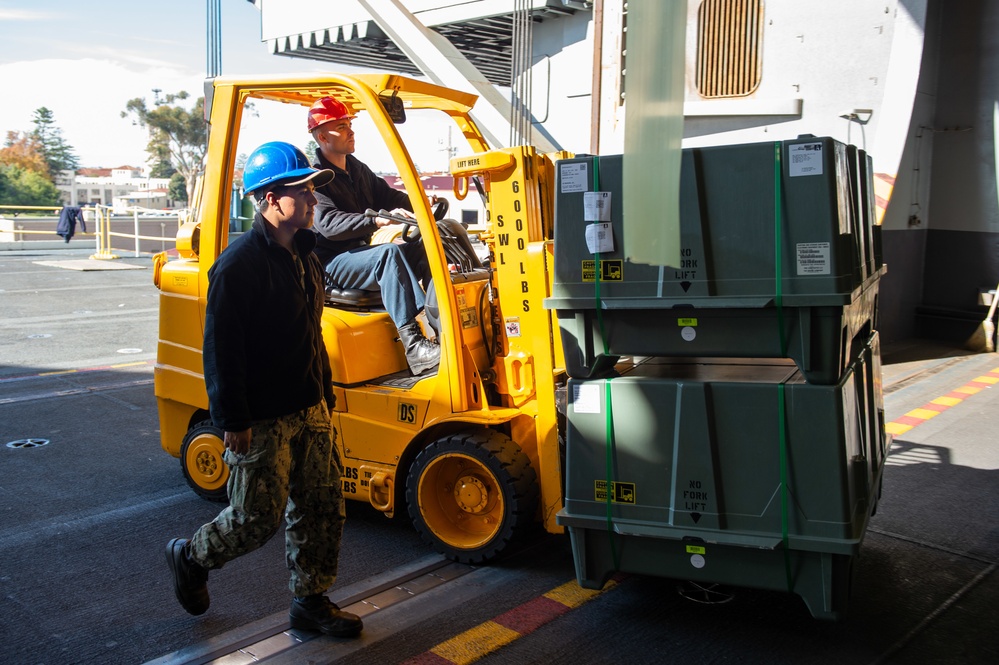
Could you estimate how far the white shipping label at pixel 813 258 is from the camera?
326 cm

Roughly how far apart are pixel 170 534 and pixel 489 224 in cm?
259

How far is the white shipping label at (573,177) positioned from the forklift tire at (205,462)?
288 centimetres

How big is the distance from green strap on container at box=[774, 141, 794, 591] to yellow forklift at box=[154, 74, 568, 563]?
1292mm

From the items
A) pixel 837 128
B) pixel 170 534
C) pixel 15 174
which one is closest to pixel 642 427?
pixel 170 534

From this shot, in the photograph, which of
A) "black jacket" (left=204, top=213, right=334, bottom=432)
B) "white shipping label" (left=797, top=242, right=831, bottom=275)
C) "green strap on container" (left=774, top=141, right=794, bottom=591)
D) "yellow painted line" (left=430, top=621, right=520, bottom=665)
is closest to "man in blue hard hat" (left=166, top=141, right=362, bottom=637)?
"black jacket" (left=204, top=213, right=334, bottom=432)

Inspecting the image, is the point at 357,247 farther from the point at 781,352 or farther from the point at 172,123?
the point at 172,123

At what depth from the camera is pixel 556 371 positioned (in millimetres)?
4656

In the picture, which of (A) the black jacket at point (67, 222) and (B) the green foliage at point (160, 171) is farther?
(B) the green foliage at point (160, 171)

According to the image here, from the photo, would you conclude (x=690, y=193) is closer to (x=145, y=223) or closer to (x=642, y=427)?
(x=642, y=427)

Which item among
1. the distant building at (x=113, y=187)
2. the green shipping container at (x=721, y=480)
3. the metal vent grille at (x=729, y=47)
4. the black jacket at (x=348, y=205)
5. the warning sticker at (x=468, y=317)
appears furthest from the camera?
the distant building at (x=113, y=187)

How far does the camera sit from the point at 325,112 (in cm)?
503

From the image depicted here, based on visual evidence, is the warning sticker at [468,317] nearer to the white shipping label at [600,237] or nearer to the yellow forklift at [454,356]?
the yellow forklift at [454,356]

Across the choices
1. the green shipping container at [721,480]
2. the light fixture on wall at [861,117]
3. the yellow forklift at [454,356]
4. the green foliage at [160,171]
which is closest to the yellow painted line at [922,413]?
the light fixture on wall at [861,117]

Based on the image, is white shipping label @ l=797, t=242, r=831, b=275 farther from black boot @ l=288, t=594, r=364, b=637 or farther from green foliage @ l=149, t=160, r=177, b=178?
green foliage @ l=149, t=160, r=177, b=178
